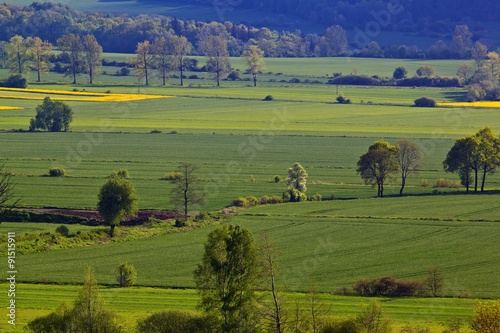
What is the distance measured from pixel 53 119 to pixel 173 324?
62.2 metres

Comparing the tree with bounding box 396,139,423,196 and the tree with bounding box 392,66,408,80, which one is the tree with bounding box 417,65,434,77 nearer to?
the tree with bounding box 392,66,408,80

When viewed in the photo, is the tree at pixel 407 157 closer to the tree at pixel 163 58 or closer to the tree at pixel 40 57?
the tree at pixel 163 58

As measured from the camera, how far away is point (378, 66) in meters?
161

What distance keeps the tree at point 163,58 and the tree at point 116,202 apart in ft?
272

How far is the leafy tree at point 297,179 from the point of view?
63562 millimetres

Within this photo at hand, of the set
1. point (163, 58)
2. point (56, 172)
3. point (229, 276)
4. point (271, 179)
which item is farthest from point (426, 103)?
point (229, 276)

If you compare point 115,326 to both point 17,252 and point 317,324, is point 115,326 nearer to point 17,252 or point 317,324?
point 317,324

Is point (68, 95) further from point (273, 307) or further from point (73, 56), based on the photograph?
point (273, 307)

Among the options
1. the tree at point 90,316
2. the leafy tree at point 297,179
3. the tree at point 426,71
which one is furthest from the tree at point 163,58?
the tree at point 90,316

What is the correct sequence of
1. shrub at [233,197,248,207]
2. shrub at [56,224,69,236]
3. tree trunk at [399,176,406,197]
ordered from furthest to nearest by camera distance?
tree trunk at [399,176,406,197]
shrub at [233,197,248,207]
shrub at [56,224,69,236]

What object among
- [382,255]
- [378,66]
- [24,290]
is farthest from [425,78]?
[24,290]

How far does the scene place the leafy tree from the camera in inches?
2502

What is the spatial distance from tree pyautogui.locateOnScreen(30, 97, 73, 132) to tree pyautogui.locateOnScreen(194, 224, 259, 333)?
60.5 metres

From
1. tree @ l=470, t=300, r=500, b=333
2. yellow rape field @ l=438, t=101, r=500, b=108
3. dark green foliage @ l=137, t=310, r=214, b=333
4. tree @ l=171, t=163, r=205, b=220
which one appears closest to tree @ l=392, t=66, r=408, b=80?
yellow rape field @ l=438, t=101, r=500, b=108
